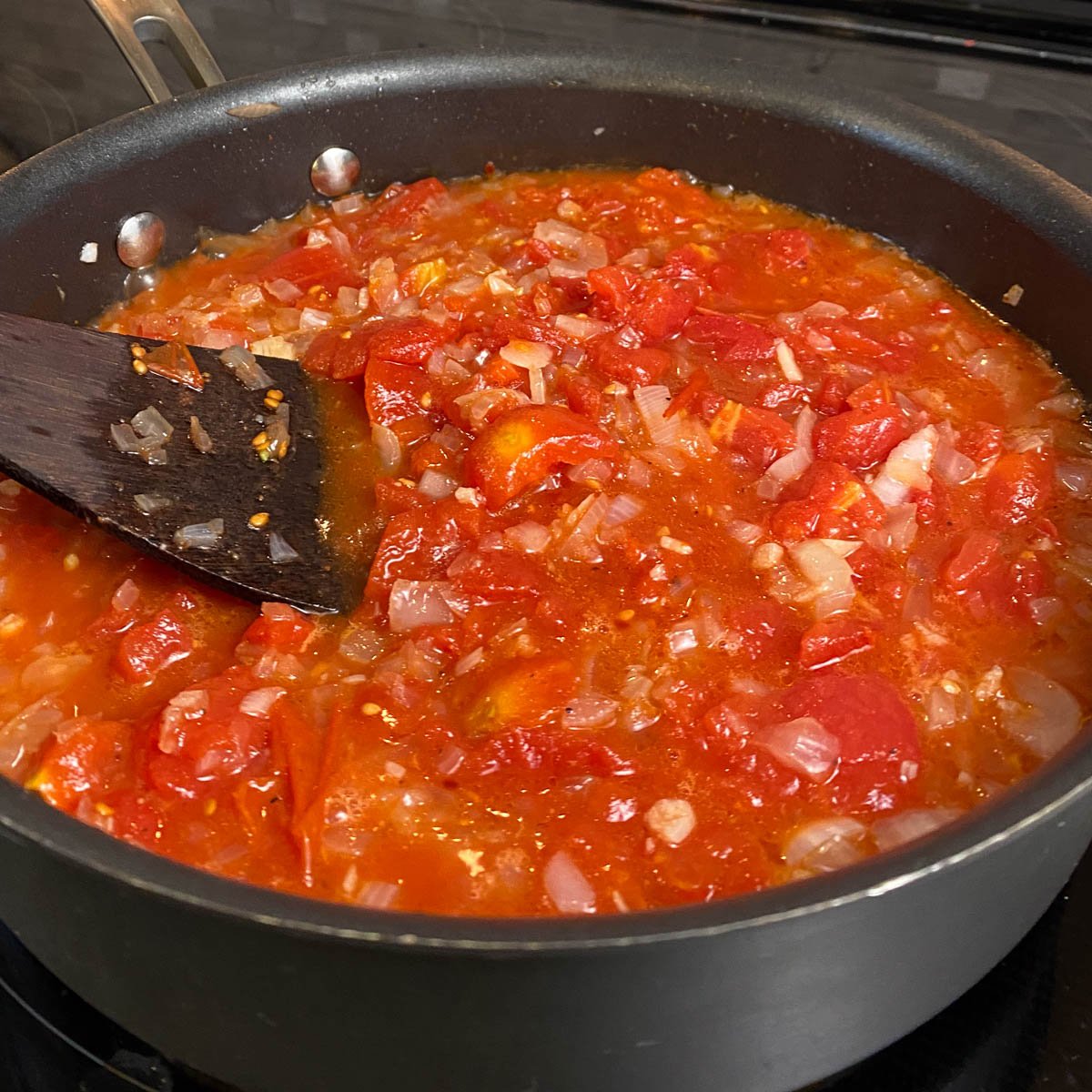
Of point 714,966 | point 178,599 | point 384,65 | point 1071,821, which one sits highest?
point 384,65

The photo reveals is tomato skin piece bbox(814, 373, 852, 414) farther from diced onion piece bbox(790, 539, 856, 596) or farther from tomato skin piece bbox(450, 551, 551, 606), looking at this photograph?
tomato skin piece bbox(450, 551, 551, 606)

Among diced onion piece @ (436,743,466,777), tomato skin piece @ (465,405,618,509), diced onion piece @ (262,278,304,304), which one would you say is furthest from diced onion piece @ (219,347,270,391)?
diced onion piece @ (436,743,466,777)

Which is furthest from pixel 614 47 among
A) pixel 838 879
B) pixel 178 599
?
pixel 838 879

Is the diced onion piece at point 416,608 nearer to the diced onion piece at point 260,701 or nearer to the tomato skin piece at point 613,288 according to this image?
the diced onion piece at point 260,701

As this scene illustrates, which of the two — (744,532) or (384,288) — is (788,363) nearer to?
(744,532)

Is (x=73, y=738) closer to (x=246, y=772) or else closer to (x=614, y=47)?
(x=246, y=772)

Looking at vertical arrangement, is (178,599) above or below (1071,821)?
above
